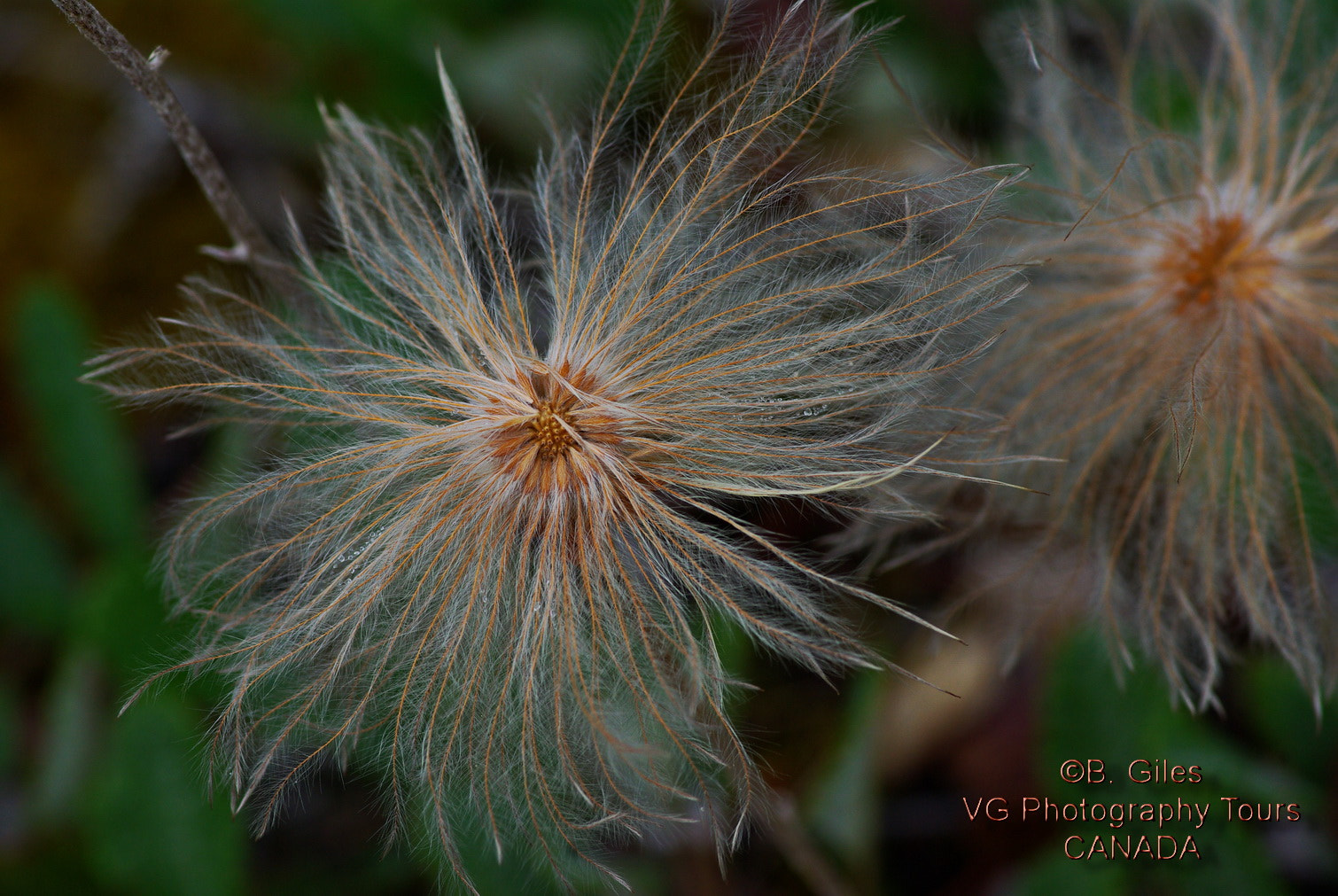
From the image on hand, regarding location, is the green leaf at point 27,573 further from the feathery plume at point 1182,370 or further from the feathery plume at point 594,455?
the feathery plume at point 1182,370

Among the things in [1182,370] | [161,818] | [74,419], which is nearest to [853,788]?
[1182,370]

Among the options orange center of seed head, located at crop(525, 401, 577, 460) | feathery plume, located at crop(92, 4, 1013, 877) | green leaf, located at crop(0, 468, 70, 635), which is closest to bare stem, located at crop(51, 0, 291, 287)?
feathery plume, located at crop(92, 4, 1013, 877)

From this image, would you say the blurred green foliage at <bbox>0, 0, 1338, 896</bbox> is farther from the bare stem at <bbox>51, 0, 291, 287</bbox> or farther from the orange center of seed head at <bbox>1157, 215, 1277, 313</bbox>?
the bare stem at <bbox>51, 0, 291, 287</bbox>

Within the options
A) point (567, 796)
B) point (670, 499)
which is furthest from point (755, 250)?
point (567, 796)

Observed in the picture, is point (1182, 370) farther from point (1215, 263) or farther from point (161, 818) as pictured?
point (161, 818)

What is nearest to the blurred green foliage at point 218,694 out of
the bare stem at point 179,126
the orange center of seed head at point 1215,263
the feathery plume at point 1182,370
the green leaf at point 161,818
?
the green leaf at point 161,818
